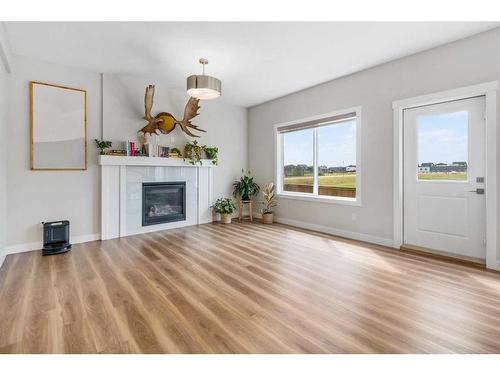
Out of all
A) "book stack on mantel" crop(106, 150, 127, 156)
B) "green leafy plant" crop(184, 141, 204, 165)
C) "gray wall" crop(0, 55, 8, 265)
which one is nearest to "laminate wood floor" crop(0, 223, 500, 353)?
"gray wall" crop(0, 55, 8, 265)

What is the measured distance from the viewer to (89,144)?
4.25 m

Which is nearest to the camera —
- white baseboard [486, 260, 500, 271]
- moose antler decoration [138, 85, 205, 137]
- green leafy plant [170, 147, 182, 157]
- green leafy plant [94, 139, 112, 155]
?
white baseboard [486, 260, 500, 271]

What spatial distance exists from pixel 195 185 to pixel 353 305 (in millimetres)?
4046

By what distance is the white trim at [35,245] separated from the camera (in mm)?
3640

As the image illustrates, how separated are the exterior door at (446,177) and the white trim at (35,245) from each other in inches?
190

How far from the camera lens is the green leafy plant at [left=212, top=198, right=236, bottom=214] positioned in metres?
5.63

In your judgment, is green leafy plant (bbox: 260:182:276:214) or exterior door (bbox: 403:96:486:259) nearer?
exterior door (bbox: 403:96:486:259)

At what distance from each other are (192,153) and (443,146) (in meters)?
4.16

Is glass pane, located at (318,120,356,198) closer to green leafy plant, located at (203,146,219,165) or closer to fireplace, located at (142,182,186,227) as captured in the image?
green leafy plant, located at (203,146,219,165)

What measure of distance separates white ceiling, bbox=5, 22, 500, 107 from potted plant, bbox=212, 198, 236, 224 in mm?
2575

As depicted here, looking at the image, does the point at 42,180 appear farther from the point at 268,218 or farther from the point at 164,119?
the point at 268,218

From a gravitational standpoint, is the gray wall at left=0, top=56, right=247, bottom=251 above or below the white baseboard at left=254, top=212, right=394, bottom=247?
above

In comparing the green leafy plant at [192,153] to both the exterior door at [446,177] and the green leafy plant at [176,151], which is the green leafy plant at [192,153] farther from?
the exterior door at [446,177]
